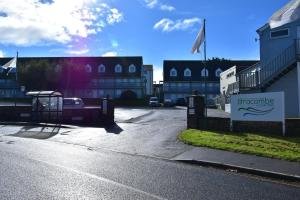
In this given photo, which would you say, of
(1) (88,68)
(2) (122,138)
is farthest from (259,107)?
(1) (88,68)

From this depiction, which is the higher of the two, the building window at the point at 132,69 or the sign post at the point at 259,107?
the building window at the point at 132,69

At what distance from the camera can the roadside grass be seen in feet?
44.1

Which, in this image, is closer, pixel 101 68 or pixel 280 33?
pixel 280 33

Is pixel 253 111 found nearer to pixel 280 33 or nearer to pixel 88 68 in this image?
pixel 280 33

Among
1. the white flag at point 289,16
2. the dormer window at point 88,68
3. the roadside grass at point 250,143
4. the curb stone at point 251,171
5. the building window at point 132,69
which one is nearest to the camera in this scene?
the curb stone at point 251,171

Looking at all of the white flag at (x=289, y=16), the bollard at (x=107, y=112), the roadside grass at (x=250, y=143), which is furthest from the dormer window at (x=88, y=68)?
the white flag at (x=289, y=16)

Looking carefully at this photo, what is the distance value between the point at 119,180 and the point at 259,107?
9960 mm

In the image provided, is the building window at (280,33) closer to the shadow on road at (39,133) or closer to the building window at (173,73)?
the shadow on road at (39,133)

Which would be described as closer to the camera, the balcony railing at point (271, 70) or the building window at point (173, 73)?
the balcony railing at point (271, 70)

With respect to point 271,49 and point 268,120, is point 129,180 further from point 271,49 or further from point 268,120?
point 271,49

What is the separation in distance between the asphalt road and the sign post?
254 inches

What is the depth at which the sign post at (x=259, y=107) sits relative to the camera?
17547 mm

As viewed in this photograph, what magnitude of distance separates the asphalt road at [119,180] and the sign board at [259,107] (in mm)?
6453

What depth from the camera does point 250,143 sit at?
611 inches
